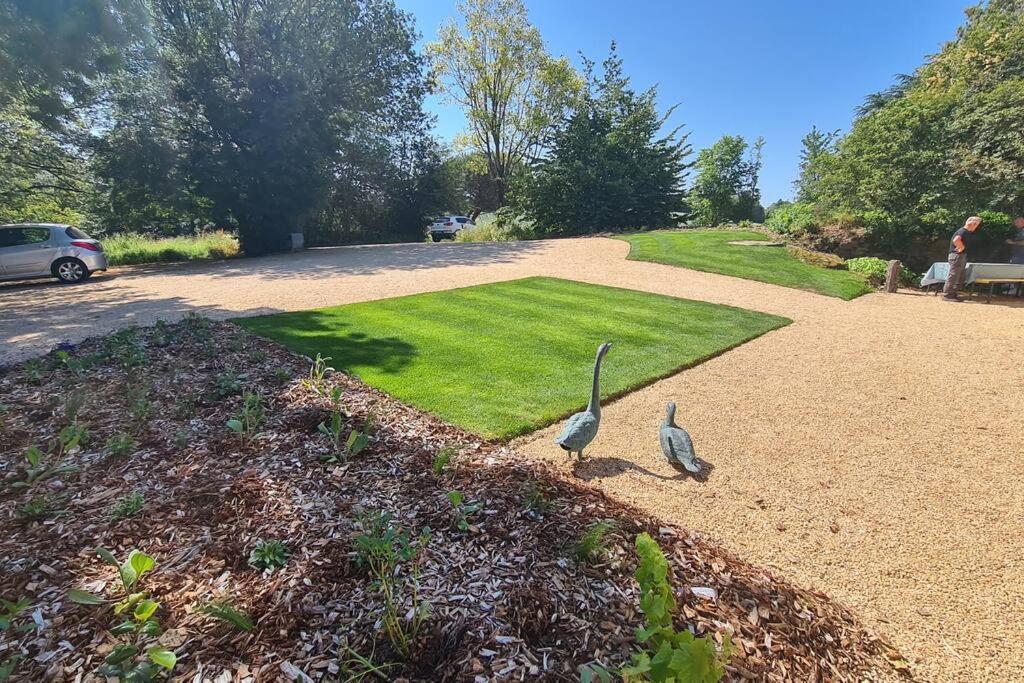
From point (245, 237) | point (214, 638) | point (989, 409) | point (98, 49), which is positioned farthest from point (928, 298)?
point (245, 237)

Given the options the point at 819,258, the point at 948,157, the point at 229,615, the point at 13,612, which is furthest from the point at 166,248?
A: the point at 948,157

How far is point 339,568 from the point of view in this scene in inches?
77.8

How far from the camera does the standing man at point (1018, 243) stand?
34.2 ft

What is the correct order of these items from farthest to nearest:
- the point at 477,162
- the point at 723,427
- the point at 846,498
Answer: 1. the point at 477,162
2. the point at 723,427
3. the point at 846,498

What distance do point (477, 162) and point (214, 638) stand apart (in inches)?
1286

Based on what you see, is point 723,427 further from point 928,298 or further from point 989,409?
point 928,298

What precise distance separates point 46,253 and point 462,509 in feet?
42.5

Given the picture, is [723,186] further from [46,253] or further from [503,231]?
[46,253]

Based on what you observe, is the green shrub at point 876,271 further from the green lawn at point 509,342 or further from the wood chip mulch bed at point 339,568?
the wood chip mulch bed at point 339,568

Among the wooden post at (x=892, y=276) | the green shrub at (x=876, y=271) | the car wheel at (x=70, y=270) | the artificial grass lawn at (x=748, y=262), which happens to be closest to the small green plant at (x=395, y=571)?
the artificial grass lawn at (x=748, y=262)

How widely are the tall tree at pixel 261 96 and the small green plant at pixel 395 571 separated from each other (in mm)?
14564

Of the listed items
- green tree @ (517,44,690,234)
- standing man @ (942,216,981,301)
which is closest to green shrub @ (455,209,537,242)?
green tree @ (517,44,690,234)

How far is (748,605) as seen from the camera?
6.49 feet

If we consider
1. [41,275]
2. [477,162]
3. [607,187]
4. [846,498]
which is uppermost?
[477,162]
